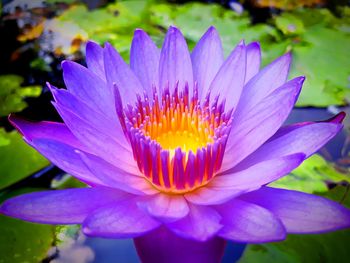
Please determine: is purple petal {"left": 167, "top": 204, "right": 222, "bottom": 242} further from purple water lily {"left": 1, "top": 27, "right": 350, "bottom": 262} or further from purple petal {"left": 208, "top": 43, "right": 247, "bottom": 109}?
purple petal {"left": 208, "top": 43, "right": 247, "bottom": 109}

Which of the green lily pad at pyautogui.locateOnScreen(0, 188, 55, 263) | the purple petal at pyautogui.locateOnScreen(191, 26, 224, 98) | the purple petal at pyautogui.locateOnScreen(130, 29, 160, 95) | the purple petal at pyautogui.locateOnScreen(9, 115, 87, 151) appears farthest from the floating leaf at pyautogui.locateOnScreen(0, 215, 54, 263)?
the purple petal at pyautogui.locateOnScreen(191, 26, 224, 98)

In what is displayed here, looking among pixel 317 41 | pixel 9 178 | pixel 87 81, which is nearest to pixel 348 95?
pixel 317 41

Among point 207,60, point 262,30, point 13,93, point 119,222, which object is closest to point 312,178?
point 207,60

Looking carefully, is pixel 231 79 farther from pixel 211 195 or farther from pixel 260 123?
pixel 211 195

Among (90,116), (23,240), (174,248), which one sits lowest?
(23,240)

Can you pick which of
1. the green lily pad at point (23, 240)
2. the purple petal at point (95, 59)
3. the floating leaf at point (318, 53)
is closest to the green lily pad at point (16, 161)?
the green lily pad at point (23, 240)

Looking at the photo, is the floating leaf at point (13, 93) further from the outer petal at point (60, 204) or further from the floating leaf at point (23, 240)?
the outer petal at point (60, 204)
